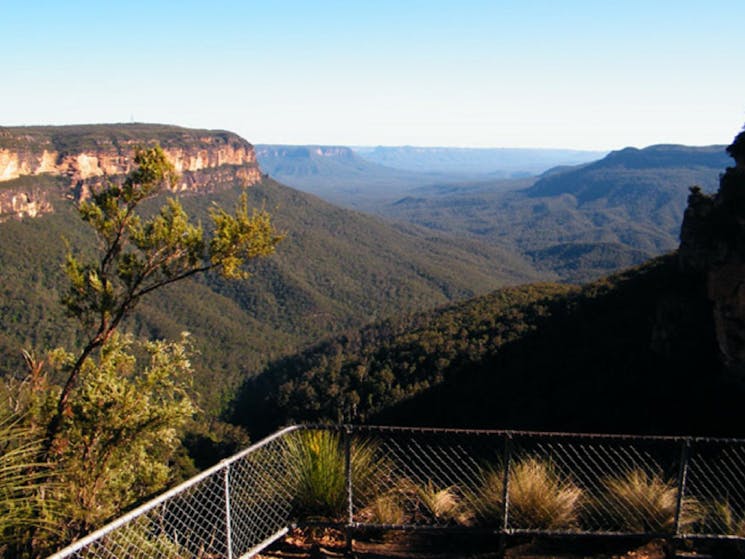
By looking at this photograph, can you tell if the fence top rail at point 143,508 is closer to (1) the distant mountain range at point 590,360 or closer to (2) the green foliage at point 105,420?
(2) the green foliage at point 105,420

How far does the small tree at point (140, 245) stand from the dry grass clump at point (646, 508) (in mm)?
4999

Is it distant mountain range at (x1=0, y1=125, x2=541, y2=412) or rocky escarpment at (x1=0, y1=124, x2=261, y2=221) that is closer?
distant mountain range at (x1=0, y1=125, x2=541, y2=412)

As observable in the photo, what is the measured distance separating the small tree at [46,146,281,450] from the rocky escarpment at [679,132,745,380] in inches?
599

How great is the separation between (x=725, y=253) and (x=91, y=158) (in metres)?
81.2

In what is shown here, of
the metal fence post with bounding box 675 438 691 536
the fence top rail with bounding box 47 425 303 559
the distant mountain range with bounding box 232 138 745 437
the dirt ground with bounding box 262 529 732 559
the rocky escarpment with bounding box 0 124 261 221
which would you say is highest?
the rocky escarpment with bounding box 0 124 261 221

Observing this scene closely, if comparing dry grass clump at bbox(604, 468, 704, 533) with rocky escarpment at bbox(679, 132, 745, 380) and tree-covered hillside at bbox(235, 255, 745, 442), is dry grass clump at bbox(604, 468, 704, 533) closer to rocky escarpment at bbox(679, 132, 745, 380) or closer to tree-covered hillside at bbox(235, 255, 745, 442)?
tree-covered hillside at bbox(235, 255, 745, 442)

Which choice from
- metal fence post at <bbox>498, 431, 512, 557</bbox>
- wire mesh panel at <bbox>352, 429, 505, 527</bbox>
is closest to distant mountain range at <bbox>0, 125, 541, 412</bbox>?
wire mesh panel at <bbox>352, 429, 505, 527</bbox>

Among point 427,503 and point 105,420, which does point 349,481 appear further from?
point 105,420

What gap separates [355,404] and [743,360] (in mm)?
16724

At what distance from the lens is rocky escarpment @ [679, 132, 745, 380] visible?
1636 cm

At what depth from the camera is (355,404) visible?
27.6 m

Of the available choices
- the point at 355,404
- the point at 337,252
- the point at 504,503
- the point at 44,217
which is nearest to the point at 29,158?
the point at 44,217

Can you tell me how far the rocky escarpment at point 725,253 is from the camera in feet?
53.7

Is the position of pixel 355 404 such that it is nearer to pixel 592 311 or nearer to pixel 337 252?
pixel 592 311
